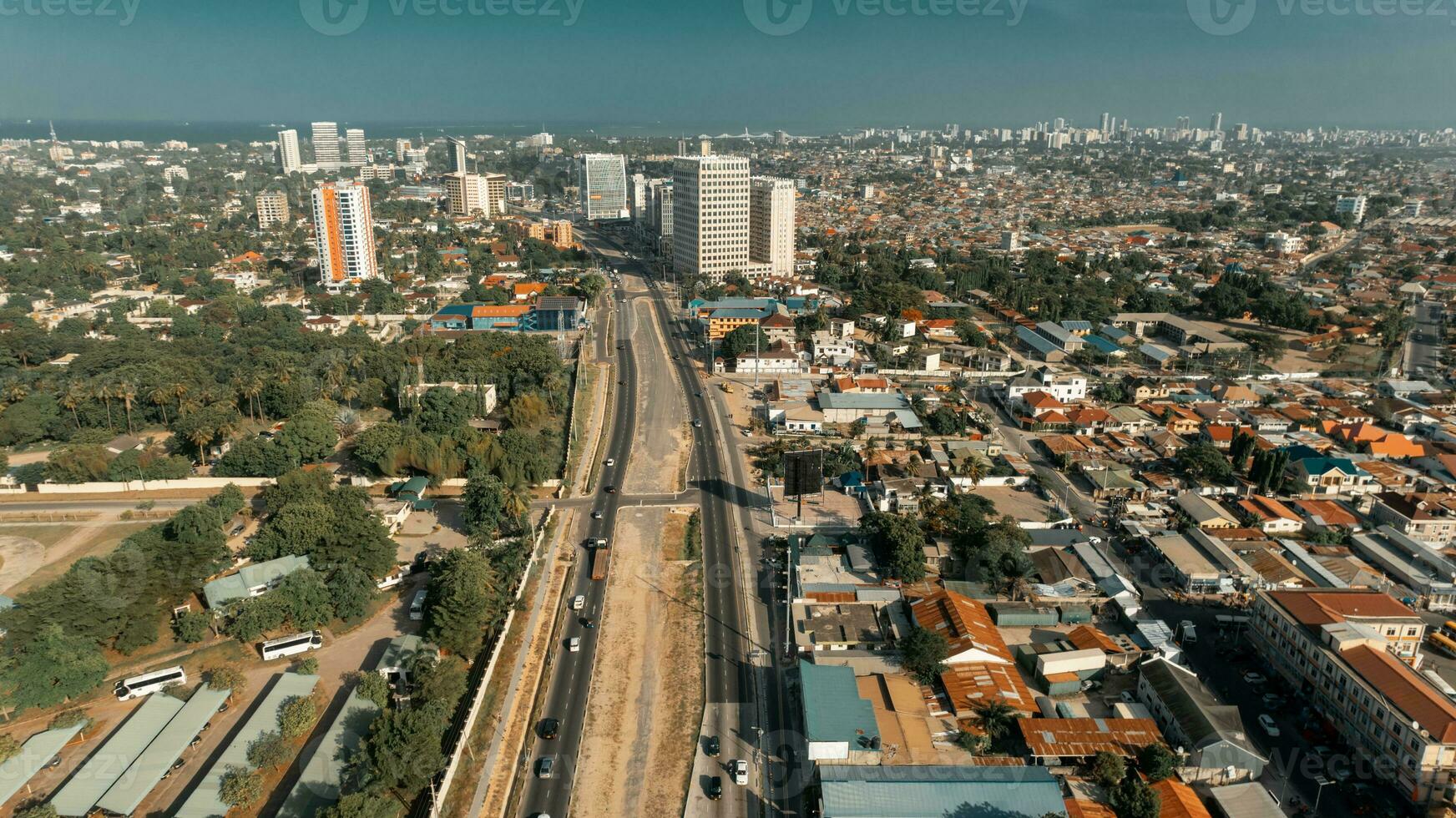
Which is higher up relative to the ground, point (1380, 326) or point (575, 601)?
point (1380, 326)

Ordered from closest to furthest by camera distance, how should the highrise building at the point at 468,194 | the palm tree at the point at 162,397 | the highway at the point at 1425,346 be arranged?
the palm tree at the point at 162,397 < the highway at the point at 1425,346 < the highrise building at the point at 468,194

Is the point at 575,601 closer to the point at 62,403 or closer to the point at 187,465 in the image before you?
the point at 187,465

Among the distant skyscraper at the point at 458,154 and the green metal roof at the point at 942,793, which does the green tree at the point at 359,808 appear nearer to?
the green metal roof at the point at 942,793

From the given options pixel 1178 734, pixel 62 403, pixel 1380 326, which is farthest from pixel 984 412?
pixel 62 403

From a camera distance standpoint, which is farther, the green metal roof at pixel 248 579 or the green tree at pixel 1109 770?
the green metal roof at pixel 248 579

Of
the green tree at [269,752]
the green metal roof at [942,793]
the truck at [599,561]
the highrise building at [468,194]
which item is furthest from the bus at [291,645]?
the highrise building at [468,194]

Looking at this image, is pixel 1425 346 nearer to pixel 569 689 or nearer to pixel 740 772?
pixel 740 772
